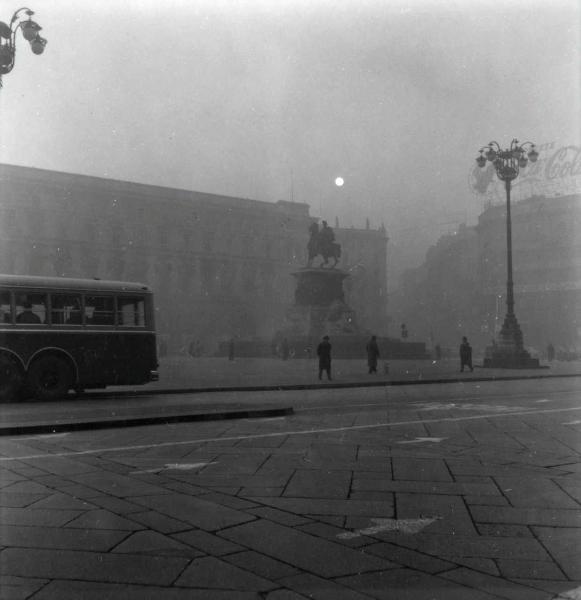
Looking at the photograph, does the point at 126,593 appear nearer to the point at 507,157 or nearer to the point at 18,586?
the point at 18,586

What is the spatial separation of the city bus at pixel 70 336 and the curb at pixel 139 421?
4.61m

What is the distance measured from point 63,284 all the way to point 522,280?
71.1 meters

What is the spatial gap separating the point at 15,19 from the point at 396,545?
37.3 feet

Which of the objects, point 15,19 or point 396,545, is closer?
point 396,545

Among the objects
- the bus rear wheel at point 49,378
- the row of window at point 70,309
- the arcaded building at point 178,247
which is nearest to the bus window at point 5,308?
the row of window at point 70,309

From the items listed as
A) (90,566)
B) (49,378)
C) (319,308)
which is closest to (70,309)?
(49,378)

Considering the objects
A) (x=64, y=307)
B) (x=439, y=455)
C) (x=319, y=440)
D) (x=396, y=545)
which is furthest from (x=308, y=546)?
(x=64, y=307)

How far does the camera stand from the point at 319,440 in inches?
313

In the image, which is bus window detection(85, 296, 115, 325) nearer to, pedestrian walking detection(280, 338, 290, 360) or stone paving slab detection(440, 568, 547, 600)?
stone paving slab detection(440, 568, 547, 600)

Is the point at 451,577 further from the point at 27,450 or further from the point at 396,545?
the point at 27,450

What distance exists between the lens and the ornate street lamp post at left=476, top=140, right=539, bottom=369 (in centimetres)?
2811

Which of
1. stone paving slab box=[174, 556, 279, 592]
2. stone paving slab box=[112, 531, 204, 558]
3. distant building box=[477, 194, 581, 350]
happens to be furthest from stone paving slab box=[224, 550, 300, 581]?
distant building box=[477, 194, 581, 350]

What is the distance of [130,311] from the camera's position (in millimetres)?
14945

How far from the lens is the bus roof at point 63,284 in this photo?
1353 cm
